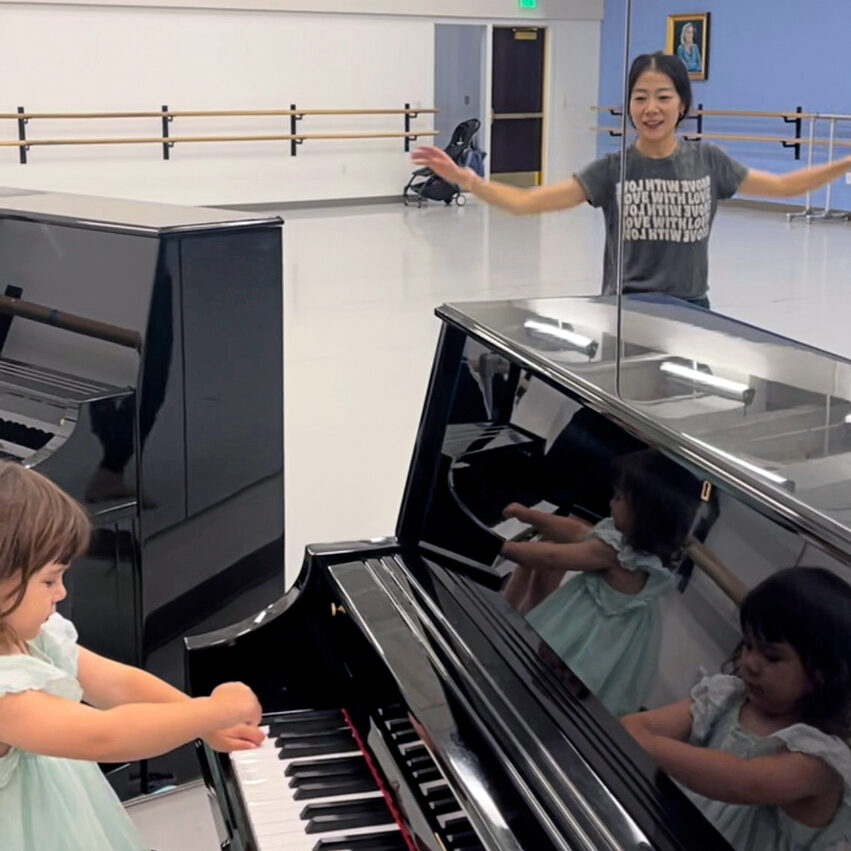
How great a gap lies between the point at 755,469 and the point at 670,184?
0.33 m

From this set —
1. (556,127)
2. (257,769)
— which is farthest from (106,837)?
(556,127)

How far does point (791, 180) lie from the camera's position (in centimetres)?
107

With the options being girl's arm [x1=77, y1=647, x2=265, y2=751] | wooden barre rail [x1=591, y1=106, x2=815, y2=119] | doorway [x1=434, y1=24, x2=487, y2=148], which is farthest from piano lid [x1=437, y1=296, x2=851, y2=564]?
doorway [x1=434, y1=24, x2=487, y2=148]

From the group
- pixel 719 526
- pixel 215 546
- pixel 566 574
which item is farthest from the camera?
pixel 215 546

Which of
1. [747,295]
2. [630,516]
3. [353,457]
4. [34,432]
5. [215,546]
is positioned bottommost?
[353,457]

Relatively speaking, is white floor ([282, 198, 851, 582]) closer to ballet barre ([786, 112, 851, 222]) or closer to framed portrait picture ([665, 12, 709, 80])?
ballet barre ([786, 112, 851, 222])

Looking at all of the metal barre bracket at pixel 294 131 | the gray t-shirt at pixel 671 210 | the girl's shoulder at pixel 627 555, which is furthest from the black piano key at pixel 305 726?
the metal barre bracket at pixel 294 131

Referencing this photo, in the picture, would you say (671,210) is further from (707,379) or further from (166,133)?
(166,133)

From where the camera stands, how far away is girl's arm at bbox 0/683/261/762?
52.7 inches

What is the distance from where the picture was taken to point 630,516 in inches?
50.5

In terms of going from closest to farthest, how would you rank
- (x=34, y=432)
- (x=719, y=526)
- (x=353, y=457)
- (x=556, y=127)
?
(x=719, y=526), (x=556, y=127), (x=34, y=432), (x=353, y=457)

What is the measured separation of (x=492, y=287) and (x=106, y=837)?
6.96 meters

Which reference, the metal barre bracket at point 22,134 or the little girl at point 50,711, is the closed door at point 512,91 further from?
the little girl at point 50,711

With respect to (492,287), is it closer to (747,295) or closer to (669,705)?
(747,295)
